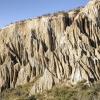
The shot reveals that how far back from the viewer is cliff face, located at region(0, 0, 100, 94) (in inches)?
3440

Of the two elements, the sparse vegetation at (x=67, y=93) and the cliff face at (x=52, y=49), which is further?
the cliff face at (x=52, y=49)

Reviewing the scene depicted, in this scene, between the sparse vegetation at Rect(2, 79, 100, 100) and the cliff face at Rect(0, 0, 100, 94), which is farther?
the cliff face at Rect(0, 0, 100, 94)

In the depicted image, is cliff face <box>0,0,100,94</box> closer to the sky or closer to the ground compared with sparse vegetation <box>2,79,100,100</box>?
closer to the sky

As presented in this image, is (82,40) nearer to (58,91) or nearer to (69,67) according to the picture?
(69,67)

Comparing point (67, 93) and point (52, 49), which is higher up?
point (52, 49)

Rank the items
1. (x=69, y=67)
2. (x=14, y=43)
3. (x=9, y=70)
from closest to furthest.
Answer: (x=69, y=67)
(x=9, y=70)
(x=14, y=43)

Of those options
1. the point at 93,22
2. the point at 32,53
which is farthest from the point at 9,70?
the point at 93,22

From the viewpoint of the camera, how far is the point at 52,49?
100500mm

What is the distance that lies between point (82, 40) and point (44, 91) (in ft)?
56.2

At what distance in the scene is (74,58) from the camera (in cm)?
9025

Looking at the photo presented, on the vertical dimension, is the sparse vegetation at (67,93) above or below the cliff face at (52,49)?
below

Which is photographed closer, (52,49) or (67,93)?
(67,93)

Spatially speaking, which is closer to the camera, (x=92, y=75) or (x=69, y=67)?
(x=92, y=75)

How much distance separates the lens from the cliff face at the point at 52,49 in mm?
87375
